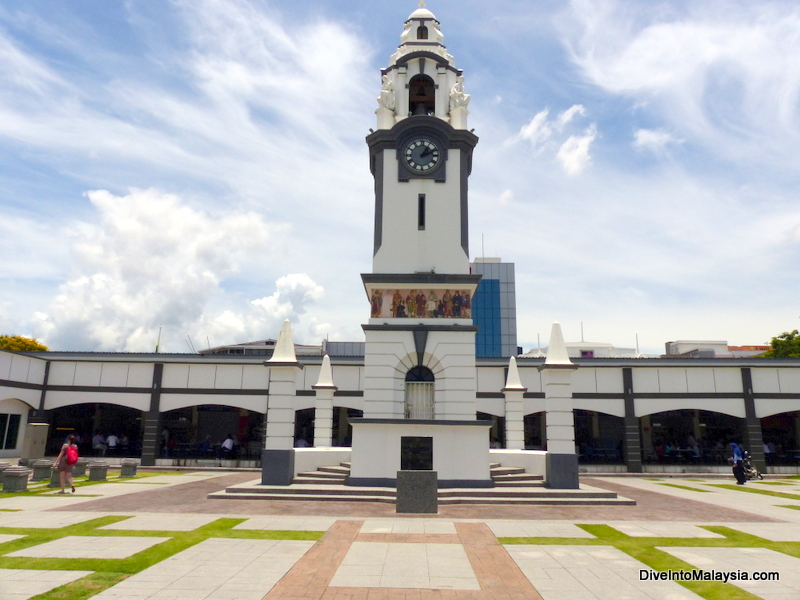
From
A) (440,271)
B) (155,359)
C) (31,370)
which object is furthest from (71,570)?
(31,370)

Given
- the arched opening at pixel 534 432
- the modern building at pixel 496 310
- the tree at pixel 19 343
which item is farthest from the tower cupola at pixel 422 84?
the modern building at pixel 496 310

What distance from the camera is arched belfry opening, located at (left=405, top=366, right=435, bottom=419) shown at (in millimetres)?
23203

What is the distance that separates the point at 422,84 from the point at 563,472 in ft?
63.0

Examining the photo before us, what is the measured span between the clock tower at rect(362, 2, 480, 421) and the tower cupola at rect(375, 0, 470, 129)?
0.16ft

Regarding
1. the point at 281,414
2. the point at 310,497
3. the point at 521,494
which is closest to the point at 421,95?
the point at 281,414

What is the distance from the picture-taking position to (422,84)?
1075 inches

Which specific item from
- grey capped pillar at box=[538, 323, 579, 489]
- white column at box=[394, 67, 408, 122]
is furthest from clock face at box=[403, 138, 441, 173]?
grey capped pillar at box=[538, 323, 579, 489]

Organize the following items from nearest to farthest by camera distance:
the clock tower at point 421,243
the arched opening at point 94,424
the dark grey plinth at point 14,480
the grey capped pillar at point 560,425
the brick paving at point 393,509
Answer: the brick paving at point 393,509 → the dark grey plinth at point 14,480 → the grey capped pillar at point 560,425 → the clock tower at point 421,243 → the arched opening at point 94,424

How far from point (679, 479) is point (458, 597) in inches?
1017

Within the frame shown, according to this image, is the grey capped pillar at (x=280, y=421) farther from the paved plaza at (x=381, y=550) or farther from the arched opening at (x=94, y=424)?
the arched opening at (x=94, y=424)

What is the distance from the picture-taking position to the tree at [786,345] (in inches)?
1952

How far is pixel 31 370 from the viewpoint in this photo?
32.8 m

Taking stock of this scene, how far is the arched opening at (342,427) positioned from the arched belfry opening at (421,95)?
67.8 feet

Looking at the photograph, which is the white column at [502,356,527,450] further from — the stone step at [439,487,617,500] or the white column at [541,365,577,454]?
the stone step at [439,487,617,500]
